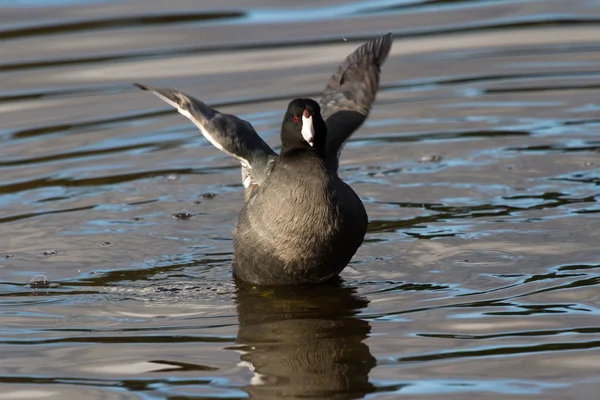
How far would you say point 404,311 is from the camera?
5695 millimetres

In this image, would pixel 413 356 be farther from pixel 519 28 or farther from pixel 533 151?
pixel 519 28

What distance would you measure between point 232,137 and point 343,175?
184cm

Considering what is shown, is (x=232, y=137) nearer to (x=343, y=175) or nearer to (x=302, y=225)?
(x=302, y=225)

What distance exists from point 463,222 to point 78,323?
8.67 ft

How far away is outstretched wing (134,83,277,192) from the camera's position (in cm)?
682

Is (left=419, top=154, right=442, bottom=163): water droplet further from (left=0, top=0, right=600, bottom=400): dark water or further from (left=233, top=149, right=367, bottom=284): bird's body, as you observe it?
(left=233, top=149, right=367, bottom=284): bird's body

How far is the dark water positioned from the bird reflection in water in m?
0.02

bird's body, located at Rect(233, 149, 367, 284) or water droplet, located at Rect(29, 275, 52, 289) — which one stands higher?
bird's body, located at Rect(233, 149, 367, 284)

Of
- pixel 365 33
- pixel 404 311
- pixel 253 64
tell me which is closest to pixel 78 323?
pixel 404 311

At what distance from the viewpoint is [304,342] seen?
5441 mm

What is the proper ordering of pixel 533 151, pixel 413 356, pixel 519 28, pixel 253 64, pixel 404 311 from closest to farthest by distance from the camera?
pixel 413 356, pixel 404 311, pixel 533 151, pixel 253 64, pixel 519 28

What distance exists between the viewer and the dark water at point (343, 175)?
505 centimetres

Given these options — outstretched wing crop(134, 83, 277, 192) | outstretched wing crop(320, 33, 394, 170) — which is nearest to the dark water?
outstretched wing crop(134, 83, 277, 192)

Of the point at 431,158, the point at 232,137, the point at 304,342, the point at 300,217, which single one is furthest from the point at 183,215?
the point at 304,342
